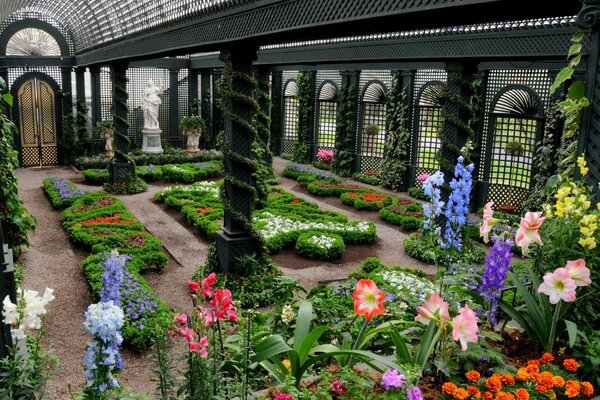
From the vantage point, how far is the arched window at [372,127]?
18812 millimetres

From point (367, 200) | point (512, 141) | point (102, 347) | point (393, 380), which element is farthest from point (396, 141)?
point (102, 347)

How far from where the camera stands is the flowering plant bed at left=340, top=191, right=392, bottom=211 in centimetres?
1417

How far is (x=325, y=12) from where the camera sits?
4.77 m

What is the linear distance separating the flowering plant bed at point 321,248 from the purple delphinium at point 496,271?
632cm

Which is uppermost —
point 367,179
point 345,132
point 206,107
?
point 206,107

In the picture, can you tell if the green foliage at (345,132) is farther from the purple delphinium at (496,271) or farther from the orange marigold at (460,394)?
the orange marigold at (460,394)

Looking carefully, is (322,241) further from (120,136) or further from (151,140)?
(151,140)

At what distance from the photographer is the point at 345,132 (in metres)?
19.6

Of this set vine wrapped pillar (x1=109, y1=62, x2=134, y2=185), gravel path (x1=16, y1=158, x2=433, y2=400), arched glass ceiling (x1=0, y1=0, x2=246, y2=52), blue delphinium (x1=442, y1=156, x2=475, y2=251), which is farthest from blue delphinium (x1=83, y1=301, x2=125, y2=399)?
vine wrapped pillar (x1=109, y1=62, x2=134, y2=185)

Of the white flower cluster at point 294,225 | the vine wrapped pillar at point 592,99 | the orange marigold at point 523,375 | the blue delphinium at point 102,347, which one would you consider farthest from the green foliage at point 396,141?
the blue delphinium at point 102,347

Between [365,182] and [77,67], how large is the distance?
35.2 feet

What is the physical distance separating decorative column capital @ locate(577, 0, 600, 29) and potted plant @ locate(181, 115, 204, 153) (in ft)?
64.1

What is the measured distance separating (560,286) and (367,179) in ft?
49.1

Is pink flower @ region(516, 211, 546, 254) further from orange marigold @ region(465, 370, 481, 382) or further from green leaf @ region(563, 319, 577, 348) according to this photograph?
orange marigold @ region(465, 370, 481, 382)
